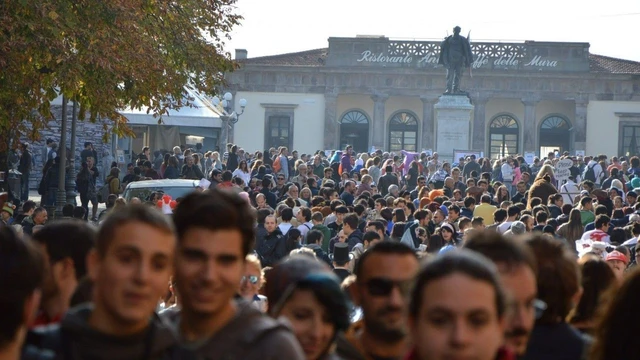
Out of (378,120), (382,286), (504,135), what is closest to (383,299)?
(382,286)

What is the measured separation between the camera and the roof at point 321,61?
69.1m

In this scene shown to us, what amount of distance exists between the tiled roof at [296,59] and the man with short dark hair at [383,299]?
209 ft

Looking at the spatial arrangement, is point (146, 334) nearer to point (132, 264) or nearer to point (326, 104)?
point (132, 264)

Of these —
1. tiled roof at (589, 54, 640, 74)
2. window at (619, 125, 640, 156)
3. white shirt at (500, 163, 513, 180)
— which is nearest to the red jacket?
white shirt at (500, 163, 513, 180)

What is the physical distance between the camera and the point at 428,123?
67.9 m

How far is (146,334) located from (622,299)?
1369mm

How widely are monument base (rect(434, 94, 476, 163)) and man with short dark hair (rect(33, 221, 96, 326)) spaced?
125 ft

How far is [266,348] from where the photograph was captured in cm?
398

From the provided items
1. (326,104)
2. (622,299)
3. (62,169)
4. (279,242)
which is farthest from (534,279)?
(326,104)

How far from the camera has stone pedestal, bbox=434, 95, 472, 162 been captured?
43062 millimetres

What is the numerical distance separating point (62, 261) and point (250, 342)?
126 centimetres

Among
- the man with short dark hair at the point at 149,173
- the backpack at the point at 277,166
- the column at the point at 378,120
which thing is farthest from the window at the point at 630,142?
the man with short dark hair at the point at 149,173

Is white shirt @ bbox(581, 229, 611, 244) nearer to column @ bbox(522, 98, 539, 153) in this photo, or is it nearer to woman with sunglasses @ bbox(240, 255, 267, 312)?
woman with sunglasses @ bbox(240, 255, 267, 312)

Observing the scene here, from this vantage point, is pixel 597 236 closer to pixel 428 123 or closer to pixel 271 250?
pixel 271 250
